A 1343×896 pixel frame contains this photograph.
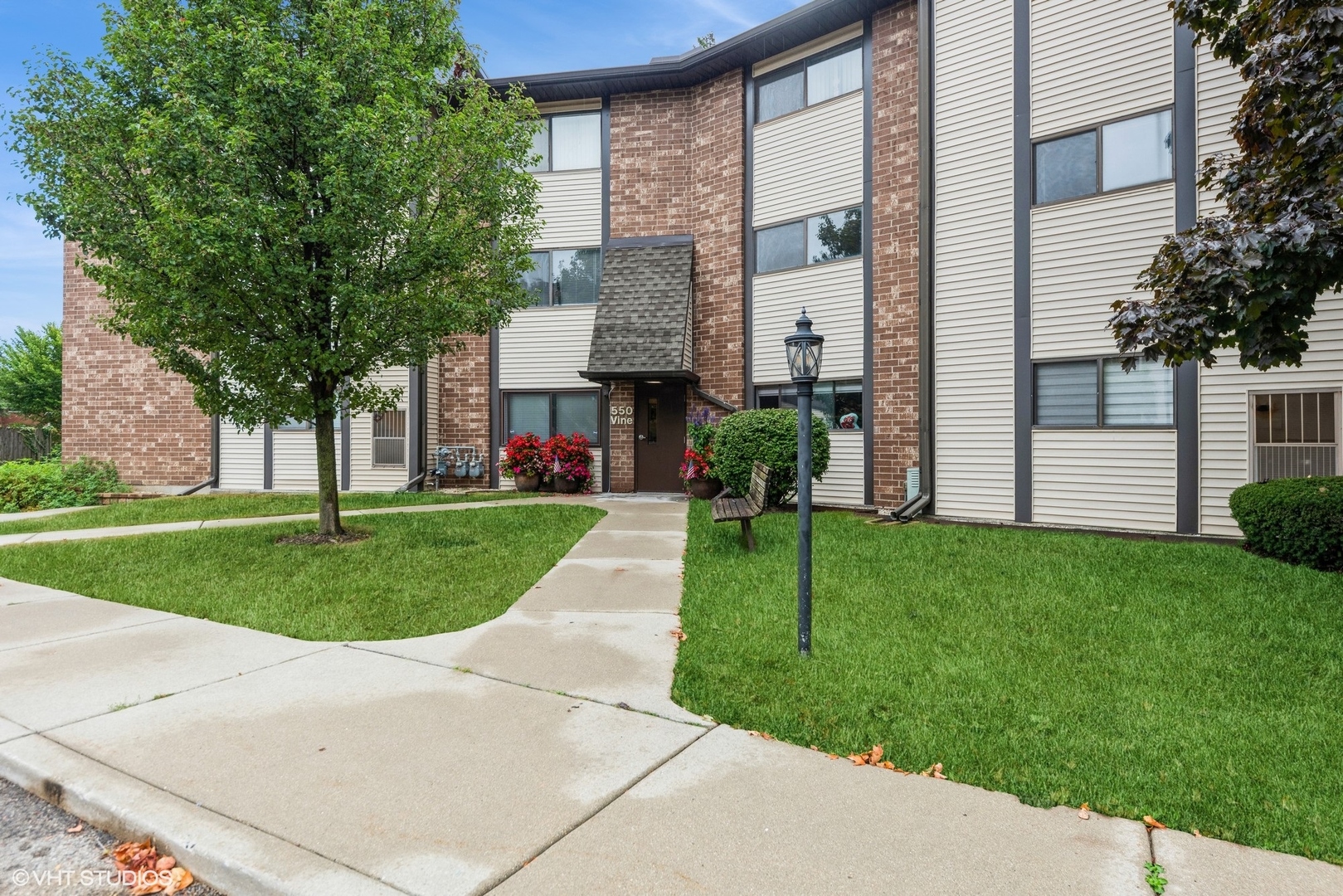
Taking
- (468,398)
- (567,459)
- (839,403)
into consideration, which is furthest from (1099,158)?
(468,398)

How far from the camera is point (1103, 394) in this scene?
9.95 m

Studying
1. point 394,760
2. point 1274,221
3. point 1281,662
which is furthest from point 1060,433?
point 394,760

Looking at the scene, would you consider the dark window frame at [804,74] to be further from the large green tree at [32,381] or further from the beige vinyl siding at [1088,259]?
the large green tree at [32,381]

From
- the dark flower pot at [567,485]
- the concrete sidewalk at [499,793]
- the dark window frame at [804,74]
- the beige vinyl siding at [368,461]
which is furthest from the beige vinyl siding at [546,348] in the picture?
the concrete sidewalk at [499,793]

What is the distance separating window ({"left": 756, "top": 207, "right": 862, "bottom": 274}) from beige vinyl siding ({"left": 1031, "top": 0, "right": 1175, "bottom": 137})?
3.15 m

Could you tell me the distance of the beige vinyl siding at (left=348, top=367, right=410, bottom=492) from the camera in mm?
15453

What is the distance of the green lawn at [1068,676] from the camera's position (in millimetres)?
2912

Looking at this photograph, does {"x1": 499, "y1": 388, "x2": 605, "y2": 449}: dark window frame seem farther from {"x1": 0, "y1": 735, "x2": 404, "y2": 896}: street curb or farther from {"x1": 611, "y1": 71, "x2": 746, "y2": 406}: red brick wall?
{"x1": 0, "y1": 735, "x2": 404, "y2": 896}: street curb

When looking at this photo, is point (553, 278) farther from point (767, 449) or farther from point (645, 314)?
point (767, 449)

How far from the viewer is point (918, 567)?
7.21 metres

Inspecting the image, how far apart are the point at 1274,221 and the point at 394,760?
22.7ft

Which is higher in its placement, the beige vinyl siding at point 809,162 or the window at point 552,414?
the beige vinyl siding at point 809,162

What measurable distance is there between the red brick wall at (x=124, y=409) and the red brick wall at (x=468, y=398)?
5884 mm

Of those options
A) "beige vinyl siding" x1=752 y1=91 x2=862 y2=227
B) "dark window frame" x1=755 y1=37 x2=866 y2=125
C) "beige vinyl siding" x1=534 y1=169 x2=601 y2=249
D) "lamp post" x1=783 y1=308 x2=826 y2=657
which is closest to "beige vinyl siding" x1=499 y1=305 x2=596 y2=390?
"beige vinyl siding" x1=534 y1=169 x2=601 y2=249
